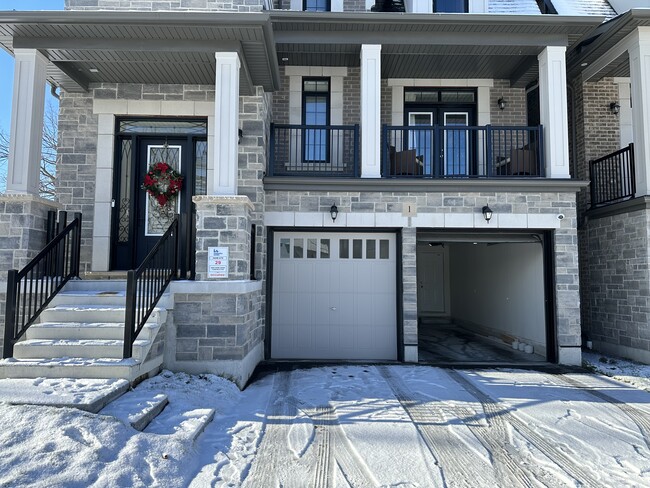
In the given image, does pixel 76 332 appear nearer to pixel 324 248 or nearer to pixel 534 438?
pixel 324 248

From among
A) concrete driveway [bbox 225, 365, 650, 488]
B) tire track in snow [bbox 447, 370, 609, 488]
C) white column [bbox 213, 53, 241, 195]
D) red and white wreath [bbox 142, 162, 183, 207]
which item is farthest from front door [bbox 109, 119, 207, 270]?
tire track in snow [bbox 447, 370, 609, 488]

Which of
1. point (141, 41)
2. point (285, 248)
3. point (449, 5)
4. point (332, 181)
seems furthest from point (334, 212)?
point (449, 5)

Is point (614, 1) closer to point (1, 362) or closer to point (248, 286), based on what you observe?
point (248, 286)

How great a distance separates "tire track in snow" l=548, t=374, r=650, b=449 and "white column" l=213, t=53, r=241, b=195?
5.15 meters

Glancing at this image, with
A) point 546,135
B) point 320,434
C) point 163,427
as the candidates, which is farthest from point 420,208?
point 163,427

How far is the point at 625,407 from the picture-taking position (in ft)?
15.6

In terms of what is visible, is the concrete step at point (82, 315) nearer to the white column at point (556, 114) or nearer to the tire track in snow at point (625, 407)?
the tire track in snow at point (625, 407)

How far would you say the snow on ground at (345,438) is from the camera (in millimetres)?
2979

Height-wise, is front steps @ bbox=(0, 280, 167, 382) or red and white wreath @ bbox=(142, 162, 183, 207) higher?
red and white wreath @ bbox=(142, 162, 183, 207)

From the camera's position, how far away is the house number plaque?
5.48m

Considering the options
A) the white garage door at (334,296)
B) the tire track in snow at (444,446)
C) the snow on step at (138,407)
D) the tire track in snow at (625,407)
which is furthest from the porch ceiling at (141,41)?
the tire track in snow at (625,407)

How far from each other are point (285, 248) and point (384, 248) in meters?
1.71

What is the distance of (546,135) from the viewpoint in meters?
7.20

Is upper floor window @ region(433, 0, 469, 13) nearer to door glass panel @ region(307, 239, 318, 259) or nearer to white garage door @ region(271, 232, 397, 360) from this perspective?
white garage door @ region(271, 232, 397, 360)
